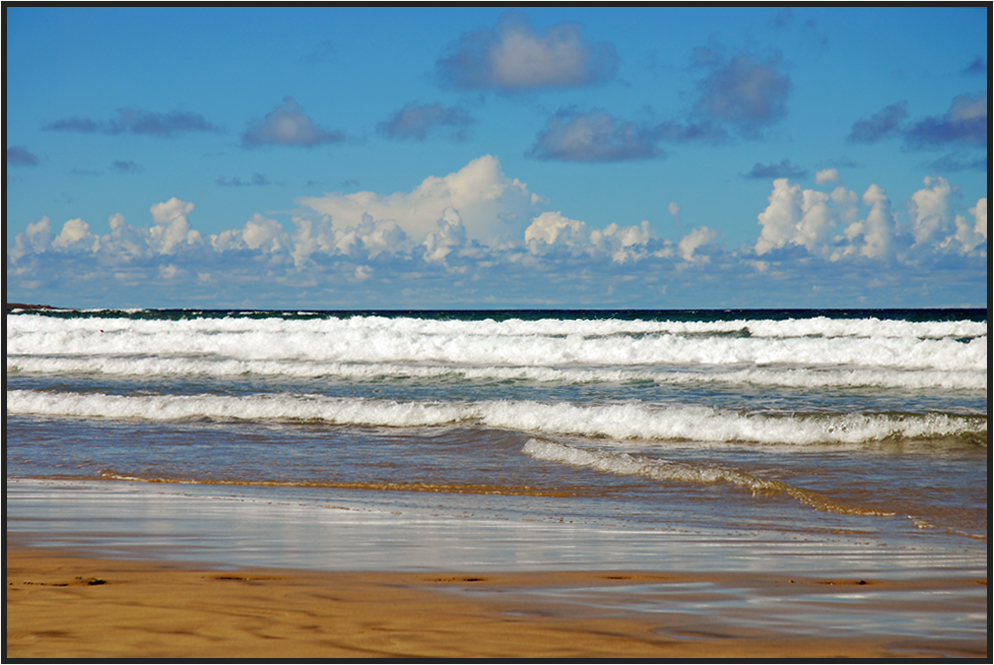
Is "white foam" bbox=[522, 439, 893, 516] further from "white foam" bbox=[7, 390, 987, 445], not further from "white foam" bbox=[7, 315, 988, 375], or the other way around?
"white foam" bbox=[7, 315, 988, 375]

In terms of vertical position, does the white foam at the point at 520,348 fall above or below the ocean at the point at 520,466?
above

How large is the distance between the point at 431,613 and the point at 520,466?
16.5 feet

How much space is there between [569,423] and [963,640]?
7.74m

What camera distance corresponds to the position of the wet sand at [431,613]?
284cm

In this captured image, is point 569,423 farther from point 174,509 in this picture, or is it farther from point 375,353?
point 375,353

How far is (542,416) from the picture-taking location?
430 inches

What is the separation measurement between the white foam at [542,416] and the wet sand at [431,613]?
5.87 m

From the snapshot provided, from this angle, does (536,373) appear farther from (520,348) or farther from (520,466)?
(520,466)

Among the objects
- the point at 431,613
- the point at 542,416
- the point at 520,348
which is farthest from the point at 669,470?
the point at 520,348

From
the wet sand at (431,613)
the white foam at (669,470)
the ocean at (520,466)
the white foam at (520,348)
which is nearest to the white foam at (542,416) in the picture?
the ocean at (520,466)

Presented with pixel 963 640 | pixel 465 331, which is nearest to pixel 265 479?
pixel 963 640

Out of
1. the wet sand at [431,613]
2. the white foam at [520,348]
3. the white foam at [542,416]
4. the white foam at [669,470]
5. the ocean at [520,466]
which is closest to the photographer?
the wet sand at [431,613]

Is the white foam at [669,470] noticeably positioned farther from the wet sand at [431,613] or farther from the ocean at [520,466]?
the wet sand at [431,613]

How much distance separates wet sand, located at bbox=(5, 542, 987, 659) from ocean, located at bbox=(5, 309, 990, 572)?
368 mm
